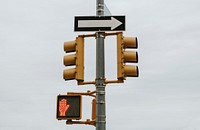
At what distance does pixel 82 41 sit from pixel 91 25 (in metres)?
0.37

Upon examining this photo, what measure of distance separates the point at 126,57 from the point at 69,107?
1436mm

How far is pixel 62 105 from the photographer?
6473 mm

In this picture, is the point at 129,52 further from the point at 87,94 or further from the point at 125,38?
the point at 87,94

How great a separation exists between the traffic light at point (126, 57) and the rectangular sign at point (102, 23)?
259mm

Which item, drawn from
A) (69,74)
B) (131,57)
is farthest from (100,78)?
(131,57)

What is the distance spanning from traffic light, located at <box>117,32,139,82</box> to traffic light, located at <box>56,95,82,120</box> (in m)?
0.93

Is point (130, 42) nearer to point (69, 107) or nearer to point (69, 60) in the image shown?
point (69, 60)

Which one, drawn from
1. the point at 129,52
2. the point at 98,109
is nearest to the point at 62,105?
the point at 98,109

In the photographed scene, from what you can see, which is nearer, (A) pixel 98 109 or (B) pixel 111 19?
(A) pixel 98 109

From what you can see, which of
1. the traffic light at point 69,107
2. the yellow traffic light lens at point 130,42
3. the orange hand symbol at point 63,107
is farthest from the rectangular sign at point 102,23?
the orange hand symbol at point 63,107

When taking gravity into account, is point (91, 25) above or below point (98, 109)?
above

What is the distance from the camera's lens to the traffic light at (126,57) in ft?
21.0

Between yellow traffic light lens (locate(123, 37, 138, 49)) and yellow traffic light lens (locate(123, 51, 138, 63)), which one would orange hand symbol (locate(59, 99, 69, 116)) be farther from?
yellow traffic light lens (locate(123, 37, 138, 49))


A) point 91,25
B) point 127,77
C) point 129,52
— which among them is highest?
point 91,25
